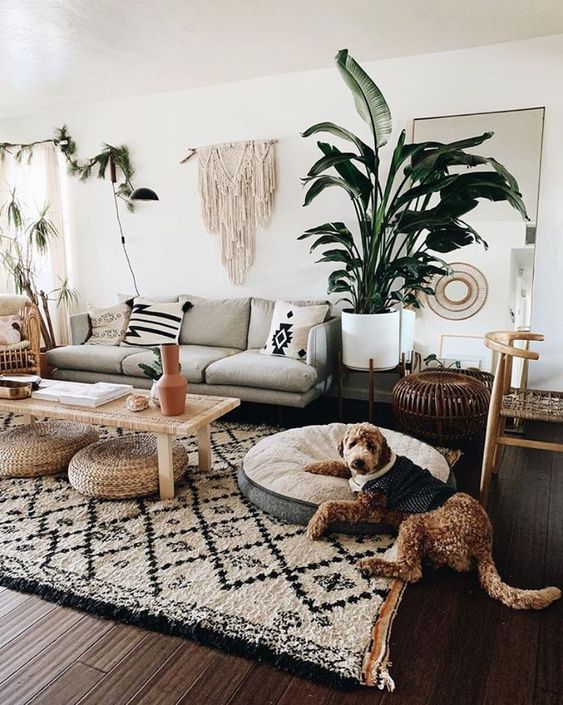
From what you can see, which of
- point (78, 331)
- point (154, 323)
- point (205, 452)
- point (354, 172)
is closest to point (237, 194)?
point (154, 323)

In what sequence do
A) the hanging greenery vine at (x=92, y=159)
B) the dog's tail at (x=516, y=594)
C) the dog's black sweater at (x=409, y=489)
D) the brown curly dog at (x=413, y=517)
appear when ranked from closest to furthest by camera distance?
the dog's tail at (x=516, y=594) < the brown curly dog at (x=413, y=517) < the dog's black sweater at (x=409, y=489) < the hanging greenery vine at (x=92, y=159)

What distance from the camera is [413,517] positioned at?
2047 millimetres

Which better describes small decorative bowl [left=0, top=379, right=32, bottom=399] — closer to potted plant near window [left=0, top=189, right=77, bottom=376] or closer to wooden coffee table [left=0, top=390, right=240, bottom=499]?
wooden coffee table [left=0, top=390, right=240, bottom=499]

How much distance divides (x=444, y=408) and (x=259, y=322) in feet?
5.62

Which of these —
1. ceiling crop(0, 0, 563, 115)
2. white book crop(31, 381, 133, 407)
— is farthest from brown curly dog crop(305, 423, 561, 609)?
ceiling crop(0, 0, 563, 115)

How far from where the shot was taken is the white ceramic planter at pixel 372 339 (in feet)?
11.8

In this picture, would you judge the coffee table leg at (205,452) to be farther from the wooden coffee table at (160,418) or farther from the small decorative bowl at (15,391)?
the small decorative bowl at (15,391)

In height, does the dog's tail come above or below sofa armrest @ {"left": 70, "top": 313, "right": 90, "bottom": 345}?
below

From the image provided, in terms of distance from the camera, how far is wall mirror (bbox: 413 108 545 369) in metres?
3.75

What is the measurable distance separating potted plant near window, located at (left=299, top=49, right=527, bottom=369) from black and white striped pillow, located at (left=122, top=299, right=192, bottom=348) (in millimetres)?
1413

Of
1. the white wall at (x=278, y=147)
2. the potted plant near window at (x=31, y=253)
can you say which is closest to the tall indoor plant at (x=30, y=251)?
the potted plant near window at (x=31, y=253)

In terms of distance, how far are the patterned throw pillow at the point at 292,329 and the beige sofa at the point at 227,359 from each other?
0.09 metres

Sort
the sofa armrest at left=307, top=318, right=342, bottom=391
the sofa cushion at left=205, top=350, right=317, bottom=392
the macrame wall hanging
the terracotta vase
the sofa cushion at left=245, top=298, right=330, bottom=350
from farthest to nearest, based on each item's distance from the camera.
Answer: the macrame wall hanging → the sofa cushion at left=245, top=298, right=330, bottom=350 → the sofa armrest at left=307, top=318, right=342, bottom=391 → the sofa cushion at left=205, top=350, right=317, bottom=392 → the terracotta vase

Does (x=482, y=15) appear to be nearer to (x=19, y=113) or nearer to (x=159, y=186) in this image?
(x=159, y=186)
